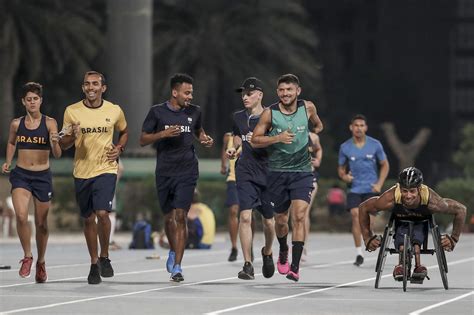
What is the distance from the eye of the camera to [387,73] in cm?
12056

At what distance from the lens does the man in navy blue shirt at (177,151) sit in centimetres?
1794

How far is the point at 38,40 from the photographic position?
164 ft

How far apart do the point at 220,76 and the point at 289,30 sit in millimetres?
5061

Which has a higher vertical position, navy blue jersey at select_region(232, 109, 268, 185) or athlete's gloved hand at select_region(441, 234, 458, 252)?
navy blue jersey at select_region(232, 109, 268, 185)

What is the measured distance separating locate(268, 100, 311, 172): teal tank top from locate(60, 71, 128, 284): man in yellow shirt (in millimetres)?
1638

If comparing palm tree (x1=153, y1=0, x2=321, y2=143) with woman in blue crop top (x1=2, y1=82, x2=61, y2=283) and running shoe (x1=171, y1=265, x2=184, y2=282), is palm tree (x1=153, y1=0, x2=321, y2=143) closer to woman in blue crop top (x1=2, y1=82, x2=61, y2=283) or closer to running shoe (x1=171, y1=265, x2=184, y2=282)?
woman in blue crop top (x1=2, y1=82, x2=61, y2=283)

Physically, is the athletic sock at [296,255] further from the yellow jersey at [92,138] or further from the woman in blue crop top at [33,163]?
the woman in blue crop top at [33,163]

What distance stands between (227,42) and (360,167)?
33757mm

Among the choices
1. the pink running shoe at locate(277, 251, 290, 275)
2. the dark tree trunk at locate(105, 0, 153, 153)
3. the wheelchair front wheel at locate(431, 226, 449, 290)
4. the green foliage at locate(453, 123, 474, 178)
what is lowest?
the pink running shoe at locate(277, 251, 290, 275)

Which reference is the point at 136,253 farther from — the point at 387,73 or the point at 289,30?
the point at 387,73

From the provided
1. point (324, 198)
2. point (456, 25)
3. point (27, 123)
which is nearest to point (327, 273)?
point (27, 123)

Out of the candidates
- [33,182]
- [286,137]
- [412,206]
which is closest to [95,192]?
[33,182]

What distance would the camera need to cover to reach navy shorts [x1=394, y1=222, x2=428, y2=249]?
657 inches

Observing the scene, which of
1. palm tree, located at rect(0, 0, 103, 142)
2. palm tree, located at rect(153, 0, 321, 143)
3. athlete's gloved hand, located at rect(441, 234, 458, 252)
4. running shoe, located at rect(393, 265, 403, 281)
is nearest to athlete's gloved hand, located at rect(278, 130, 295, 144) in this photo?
running shoe, located at rect(393, 265, 403, 281)
